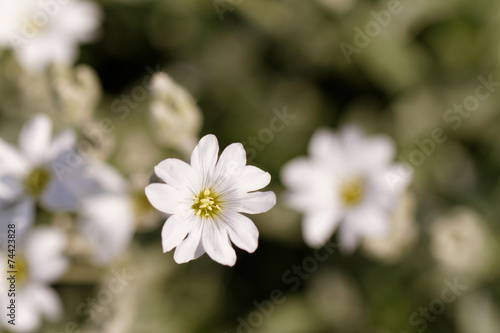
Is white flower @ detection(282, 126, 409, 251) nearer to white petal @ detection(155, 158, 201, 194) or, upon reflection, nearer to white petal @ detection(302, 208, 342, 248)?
white petal @ detection(302, 208, 342, 248)

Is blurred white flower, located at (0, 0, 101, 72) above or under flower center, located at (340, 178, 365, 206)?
above

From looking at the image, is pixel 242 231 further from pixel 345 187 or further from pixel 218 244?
pixel 345 187

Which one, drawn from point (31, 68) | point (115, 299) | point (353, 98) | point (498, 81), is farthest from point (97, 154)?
point (498, 81)

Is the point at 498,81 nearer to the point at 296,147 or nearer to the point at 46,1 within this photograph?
the point at 296,147
